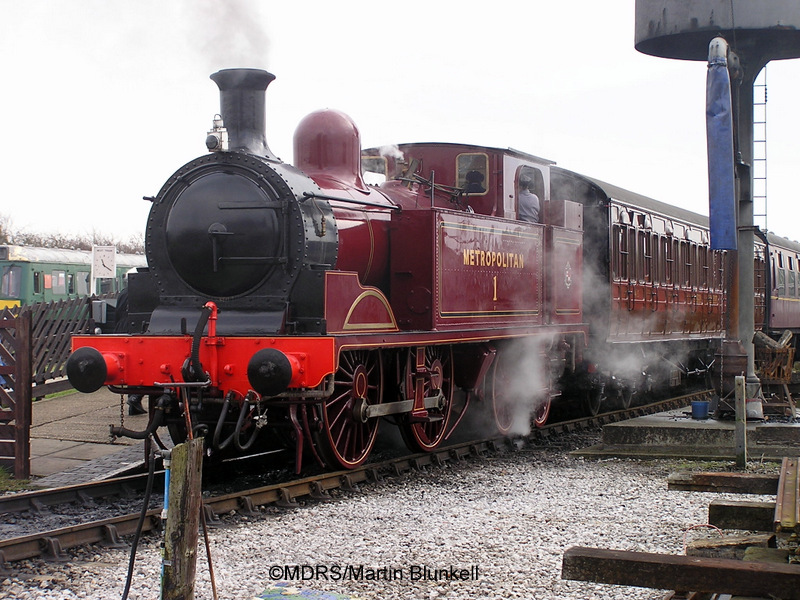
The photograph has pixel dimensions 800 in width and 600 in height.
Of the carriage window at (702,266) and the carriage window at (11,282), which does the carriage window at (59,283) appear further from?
the carriage window at (702,266)

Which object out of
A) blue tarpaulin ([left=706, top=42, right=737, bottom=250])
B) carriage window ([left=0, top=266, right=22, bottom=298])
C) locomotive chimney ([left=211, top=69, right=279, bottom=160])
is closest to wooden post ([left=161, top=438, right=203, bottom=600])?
locomotive chimney ([left=211, top=69, right=279, bottom=160])

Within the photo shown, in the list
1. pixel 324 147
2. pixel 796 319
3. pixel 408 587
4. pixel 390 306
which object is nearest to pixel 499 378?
pixel 390 306

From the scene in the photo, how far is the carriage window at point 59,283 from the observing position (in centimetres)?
2898

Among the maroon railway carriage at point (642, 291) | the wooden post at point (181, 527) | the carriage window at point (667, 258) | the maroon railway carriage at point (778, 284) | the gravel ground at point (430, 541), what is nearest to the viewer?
the wooden post at point (181, 527)

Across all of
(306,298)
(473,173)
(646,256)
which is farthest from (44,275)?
(306,298)

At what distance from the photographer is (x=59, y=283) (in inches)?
1152

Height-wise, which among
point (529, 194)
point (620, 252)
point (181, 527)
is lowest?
point (181, 527)

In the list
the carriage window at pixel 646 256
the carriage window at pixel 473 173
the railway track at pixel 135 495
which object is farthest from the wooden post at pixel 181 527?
the carriage window at pixel 646 256

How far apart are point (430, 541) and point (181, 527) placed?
2054 mm

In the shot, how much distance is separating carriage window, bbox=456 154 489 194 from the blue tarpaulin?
2.27 meters

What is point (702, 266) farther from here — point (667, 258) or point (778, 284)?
point (778, 284)

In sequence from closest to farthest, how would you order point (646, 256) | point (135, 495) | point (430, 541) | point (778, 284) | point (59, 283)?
point (430, 541)
point (135, 495)
point (646, 256)
point (778, 284)
point (59, 283)

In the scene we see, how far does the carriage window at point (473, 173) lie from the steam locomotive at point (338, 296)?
0.02 meters

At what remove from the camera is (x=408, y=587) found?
4.76 meters
